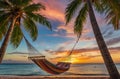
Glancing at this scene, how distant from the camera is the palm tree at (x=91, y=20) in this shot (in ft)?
24.0

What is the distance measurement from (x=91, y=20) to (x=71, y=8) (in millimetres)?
1359

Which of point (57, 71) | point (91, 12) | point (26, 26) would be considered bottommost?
point (57, 71)


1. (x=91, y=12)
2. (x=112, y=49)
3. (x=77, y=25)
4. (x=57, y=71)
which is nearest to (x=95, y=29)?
(x=91, y=12)

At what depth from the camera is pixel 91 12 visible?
8.27m

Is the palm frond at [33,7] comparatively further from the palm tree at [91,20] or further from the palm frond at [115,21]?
the palm frond at [115,21]

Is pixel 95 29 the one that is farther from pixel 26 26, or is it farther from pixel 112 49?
pixel 112 49

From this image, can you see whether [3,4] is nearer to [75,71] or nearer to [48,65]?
[48,65]

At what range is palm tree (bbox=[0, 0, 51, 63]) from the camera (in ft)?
32.2

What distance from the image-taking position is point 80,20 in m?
9.87

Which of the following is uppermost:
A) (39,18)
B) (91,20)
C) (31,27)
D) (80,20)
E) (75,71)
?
(91,20)

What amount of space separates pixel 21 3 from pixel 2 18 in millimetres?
1001

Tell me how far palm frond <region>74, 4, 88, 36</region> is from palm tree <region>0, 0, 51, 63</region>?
1466 millimetres

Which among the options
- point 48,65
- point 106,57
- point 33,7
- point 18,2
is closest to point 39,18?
point 33,7

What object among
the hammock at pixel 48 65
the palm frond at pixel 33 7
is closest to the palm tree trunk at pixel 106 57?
the palm frond at pixel 33 7
